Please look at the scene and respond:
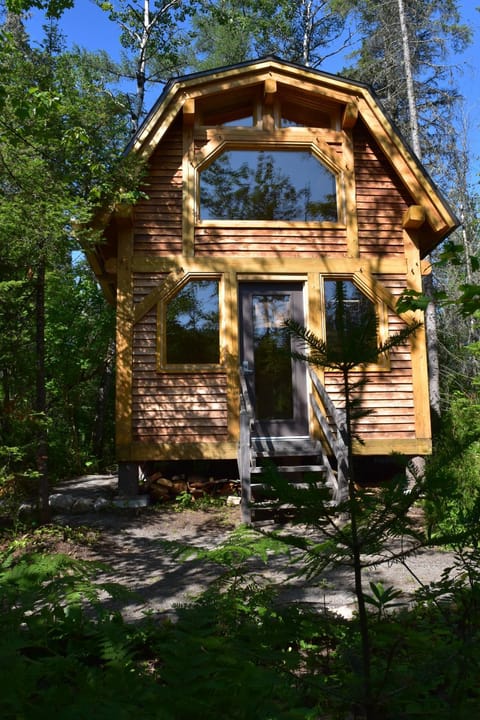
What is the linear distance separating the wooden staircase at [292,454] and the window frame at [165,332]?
511mm

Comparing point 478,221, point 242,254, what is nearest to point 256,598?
point 242,254

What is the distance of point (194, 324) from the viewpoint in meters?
8.41

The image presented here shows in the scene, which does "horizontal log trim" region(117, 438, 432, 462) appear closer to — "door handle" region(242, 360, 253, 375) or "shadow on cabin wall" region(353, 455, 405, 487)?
"shadow on cabin wall" region(353, 455, 405, 487)

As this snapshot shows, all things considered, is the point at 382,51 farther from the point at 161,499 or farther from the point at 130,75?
the point at 161,499

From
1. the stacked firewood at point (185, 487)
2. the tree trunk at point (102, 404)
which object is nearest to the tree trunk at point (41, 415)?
the stacked firewood at point (185, 487)

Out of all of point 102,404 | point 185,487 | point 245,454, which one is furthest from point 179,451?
point 102,404

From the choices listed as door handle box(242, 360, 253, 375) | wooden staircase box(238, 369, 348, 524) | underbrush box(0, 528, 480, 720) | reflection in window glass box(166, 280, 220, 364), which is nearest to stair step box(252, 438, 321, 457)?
wooden staircase box(238, 369, 348, 524)

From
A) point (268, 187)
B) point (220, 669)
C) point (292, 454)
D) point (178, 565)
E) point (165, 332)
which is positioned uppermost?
point (268, 187)

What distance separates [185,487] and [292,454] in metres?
1.82

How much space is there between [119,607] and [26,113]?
210 inches

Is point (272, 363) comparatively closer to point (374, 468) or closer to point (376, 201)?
point (374, 468)

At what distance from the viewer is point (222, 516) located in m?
7.20

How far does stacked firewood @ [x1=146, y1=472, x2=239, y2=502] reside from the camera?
809 cm

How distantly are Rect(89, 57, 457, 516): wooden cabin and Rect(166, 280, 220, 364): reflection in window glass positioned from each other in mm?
22
